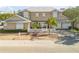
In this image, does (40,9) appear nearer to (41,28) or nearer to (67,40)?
(41,28)

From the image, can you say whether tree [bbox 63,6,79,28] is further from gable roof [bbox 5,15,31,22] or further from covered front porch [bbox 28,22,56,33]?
gable roof [bbox 5,15,31,22]

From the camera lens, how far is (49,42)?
2.01 m

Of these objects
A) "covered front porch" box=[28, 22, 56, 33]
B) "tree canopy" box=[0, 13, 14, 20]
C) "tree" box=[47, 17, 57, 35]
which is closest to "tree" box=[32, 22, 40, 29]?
"covered front porch" box=[28, 22, 56, 33]

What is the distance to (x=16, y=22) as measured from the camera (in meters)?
1.94

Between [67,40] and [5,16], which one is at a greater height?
[5,16]

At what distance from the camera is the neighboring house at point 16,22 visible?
190cm

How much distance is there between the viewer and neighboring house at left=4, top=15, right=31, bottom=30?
1905 mm

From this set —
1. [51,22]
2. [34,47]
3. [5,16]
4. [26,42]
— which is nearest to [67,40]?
[51,22]

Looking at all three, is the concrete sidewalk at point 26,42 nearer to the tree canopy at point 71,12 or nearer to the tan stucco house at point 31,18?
the tan stucco house at point 31,18

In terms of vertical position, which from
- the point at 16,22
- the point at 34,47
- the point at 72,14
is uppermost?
the point at 72,14
